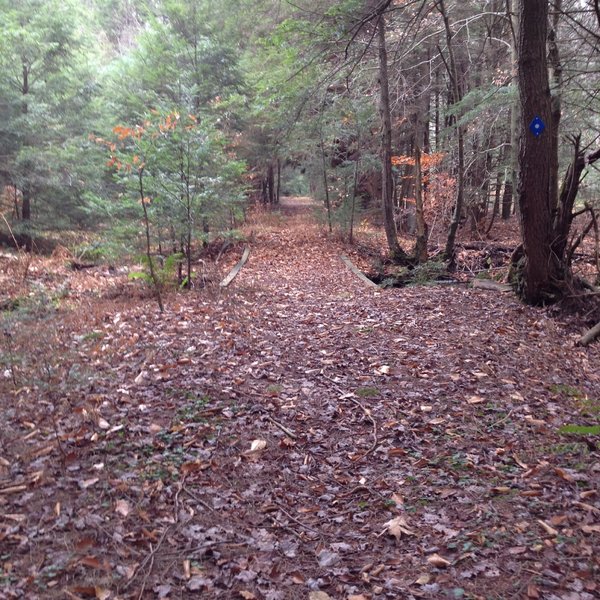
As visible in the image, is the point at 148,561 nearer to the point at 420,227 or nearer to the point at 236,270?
the point at 236,270

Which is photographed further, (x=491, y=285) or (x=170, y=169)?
(x=170, y=169)

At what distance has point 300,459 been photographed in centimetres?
418

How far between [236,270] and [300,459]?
362 inches

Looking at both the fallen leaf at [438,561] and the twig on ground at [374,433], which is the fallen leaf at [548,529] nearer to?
the fallen leaf at [438,561]

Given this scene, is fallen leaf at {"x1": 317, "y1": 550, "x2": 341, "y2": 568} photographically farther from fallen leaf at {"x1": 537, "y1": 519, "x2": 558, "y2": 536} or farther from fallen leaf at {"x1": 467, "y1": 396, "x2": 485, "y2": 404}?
fallen leaf at {"x1": 467, "y1": 396, "x2": 485, "y2": 404}

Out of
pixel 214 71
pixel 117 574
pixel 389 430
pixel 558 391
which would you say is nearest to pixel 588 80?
pixel 558 391

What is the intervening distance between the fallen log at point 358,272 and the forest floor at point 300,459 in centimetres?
383

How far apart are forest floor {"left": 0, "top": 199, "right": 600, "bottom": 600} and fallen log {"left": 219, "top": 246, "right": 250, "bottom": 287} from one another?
321cm

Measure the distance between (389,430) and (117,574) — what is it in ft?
8.43

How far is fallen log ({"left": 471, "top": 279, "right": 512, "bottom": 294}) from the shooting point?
29.1ft

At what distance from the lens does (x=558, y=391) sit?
A: 17.3 ft

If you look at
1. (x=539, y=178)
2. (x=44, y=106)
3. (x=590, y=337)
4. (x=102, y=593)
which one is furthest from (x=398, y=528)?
(x=44, y=106)

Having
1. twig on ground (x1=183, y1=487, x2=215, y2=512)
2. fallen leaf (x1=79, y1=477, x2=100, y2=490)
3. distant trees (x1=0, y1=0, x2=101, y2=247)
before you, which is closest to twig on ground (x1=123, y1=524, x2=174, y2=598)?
twig on ground (x1=183, y1=487, x2=215, y2=512)

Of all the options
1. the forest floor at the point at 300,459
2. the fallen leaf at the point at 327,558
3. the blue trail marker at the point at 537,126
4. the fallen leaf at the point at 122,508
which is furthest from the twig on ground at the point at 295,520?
the blue trail marker at the point at 537,126
